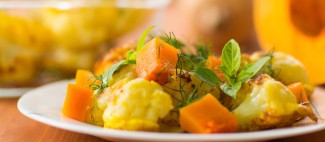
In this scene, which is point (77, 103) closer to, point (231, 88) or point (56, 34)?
point (231, 88)

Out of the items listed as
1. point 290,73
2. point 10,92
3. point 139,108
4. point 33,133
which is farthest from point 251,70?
point 10,92

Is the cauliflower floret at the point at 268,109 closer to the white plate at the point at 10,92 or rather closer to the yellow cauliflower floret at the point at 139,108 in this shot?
the yellow cauliflower floret at the point at 139,108

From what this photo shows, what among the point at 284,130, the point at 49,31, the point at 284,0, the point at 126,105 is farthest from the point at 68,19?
the point at 284,130

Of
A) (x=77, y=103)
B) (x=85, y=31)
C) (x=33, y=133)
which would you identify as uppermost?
(x=85, y=31)

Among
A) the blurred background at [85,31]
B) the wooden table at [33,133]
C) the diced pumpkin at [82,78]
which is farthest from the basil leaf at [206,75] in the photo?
the blurred background at [85,31]

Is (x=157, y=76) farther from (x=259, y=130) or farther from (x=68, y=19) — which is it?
(x=68, y=19)
